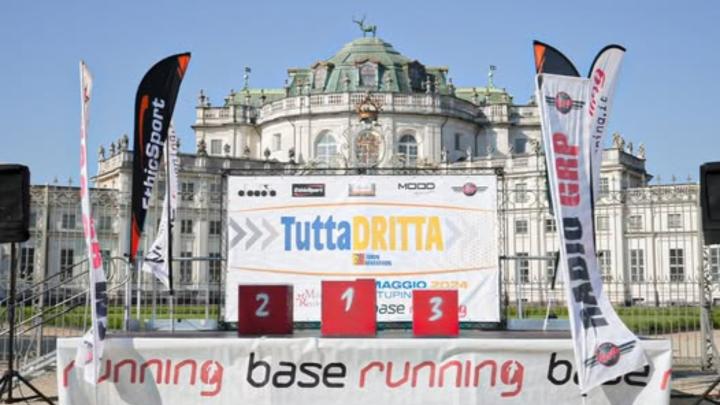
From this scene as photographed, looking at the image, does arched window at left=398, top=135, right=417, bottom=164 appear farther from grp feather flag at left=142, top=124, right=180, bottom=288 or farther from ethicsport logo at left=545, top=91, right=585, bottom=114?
ethicsport logo at left=545, top=91, right=585, bottom=114

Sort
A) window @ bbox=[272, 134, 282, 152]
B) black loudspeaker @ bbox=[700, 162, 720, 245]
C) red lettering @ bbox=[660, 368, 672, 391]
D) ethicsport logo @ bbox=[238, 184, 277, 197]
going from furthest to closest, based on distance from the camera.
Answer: window @ bbox=[272, 134, 282, 152] → ethicsport logo @ bbox=[238, 184, 277, 197] → black loudspeaker @ bbox=[700, 162, 720, 245] → red lettering @ bbox=[660, 368, 672, 391]

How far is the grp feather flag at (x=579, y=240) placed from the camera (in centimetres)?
708

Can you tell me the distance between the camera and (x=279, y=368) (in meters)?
7.94

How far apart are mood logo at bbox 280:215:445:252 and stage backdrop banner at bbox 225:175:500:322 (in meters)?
0.02

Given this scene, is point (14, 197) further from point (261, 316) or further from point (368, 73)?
point (368, 73)

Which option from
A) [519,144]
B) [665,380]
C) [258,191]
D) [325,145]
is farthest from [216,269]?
[519,144]

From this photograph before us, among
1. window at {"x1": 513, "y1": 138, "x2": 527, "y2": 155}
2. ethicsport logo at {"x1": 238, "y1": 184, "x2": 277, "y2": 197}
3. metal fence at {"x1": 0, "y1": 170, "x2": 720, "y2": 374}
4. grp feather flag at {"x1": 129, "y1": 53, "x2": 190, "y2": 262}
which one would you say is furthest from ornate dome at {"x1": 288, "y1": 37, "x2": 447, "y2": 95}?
grp feather flag at {"x1": 129, "y1": 53, "x2": 190, "y2": 262}

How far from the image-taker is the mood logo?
1272 cm

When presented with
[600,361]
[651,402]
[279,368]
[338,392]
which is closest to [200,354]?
[279,368]

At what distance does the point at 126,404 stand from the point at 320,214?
17.9 ft

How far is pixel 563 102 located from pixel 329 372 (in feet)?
11.4

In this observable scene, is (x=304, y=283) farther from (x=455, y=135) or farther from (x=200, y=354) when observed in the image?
(x=455, y=135)

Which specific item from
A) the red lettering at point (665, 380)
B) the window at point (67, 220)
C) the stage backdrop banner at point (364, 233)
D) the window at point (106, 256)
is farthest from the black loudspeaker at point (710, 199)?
the window at point (67, 220)

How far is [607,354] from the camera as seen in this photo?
7.20m
